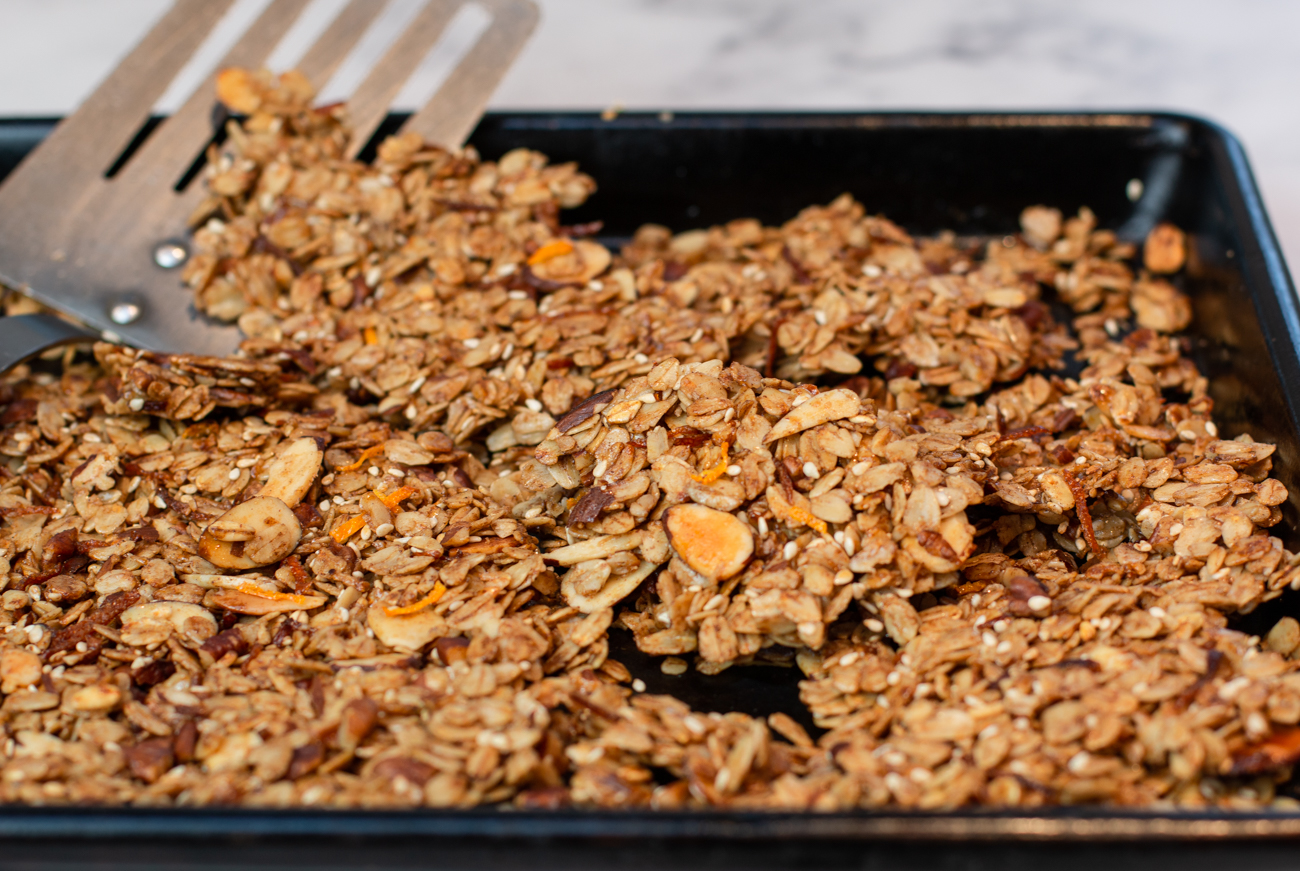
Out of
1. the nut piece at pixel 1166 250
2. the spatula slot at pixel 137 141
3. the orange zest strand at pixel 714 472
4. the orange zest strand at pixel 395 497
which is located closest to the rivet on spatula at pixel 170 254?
the spatula slot at pixel 137 141

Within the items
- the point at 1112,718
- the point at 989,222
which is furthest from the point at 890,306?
the point at 1112,718

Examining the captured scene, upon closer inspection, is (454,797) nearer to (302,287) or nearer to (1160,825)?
(1160,825)

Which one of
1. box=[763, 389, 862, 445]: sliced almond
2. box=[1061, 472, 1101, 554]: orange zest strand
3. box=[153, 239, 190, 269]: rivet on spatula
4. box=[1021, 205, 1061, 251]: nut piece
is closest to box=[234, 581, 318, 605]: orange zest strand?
box=[763, 389, 862, 445]: sliced almond

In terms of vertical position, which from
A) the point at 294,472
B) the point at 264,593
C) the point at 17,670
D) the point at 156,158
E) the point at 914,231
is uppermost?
the point at 914,231

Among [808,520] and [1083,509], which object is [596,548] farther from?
[1083,509]

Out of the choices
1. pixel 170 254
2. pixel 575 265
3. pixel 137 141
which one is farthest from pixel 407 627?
pixel 137 141

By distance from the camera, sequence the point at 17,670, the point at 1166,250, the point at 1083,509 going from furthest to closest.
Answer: the point at 1166,250 → the point at 1083,509 → the point at 17,670

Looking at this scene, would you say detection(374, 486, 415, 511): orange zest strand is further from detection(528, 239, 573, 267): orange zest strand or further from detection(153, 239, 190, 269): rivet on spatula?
detection(153, 239, 190, 269): rivet on spatula
